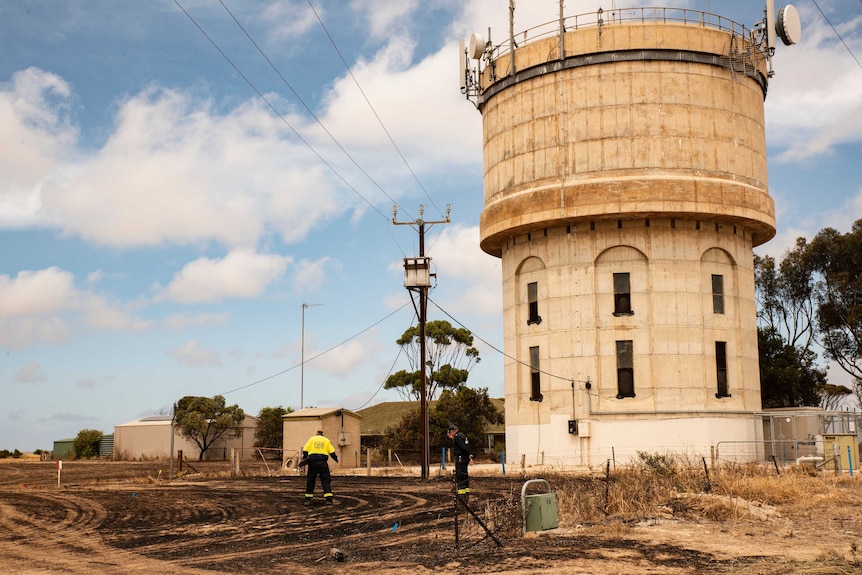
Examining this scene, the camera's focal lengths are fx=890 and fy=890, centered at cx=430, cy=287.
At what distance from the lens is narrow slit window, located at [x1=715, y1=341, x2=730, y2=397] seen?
3833 centimetres

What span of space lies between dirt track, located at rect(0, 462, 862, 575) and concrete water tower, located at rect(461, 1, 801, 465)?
1501cm

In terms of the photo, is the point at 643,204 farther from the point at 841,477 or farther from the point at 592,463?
the point at 841,477

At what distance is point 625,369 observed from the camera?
37906 millimetres

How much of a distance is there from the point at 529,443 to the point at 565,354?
14.5ft

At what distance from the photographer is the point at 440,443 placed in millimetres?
56156

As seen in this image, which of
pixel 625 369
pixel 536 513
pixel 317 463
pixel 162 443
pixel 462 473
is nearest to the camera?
pixel 536 513

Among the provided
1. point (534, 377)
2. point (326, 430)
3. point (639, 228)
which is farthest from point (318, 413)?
point (639, 228)

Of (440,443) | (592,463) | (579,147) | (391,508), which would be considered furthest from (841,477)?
(440,443)

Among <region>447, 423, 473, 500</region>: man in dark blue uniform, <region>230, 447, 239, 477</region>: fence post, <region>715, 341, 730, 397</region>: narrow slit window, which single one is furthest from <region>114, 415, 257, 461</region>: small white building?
<region>447, 423, 473, 500</region>: man in dark blue uniform

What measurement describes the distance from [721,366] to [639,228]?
7.03 m

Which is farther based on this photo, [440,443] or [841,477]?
[440,443]

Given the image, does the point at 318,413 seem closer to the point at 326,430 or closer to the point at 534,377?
the point at 326,430

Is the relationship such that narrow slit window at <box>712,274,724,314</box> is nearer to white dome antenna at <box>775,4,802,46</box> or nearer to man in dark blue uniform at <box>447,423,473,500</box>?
white dome antenna at <box>775,4,802,46</box>

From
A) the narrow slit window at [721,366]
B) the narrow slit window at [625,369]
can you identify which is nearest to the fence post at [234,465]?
the narrow slit window at [625,369]
